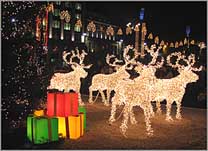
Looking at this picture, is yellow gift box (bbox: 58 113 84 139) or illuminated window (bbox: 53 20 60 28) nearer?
yellow gift box (bbox: 58 113 84 139)

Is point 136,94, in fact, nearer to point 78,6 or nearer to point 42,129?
point 42,129

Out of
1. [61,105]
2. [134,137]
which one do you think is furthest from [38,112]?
[134,137]

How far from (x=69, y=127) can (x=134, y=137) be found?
1.46m

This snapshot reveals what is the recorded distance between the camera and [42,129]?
283 inches

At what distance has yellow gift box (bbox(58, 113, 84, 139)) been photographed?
25.1ft

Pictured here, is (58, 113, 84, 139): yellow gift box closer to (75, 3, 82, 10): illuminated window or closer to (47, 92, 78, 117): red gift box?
(47, 92, 78, 117): red gift box

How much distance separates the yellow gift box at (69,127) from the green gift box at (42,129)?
0.40m

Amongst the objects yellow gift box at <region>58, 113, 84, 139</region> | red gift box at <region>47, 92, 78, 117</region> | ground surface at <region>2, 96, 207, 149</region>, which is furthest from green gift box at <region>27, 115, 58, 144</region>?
red gift box at <region>47, 92, 78, 117</region>

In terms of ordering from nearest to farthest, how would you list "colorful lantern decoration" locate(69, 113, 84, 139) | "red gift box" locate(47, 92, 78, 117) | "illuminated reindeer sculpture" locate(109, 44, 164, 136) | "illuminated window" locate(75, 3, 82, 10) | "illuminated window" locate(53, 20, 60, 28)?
"colorful lantern decoration" locate(69, 113, 84, 139) < "red gift box" locate(47, 92, 78, 117) < "illuminated reindeer sculpture" locate(109, 44, 164, 136) < "illuminated window" locate(53, 20, 60, 28) < "illuminated window" locate(75, 3, 82, 10)

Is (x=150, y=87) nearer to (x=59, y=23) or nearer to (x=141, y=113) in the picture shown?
(x=141, y=113)

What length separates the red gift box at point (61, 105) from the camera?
25.7 ft

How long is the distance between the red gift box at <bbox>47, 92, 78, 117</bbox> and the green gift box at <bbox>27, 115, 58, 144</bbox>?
57 cm

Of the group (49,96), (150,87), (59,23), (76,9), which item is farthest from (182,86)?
(76,9)

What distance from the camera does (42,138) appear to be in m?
7.20
